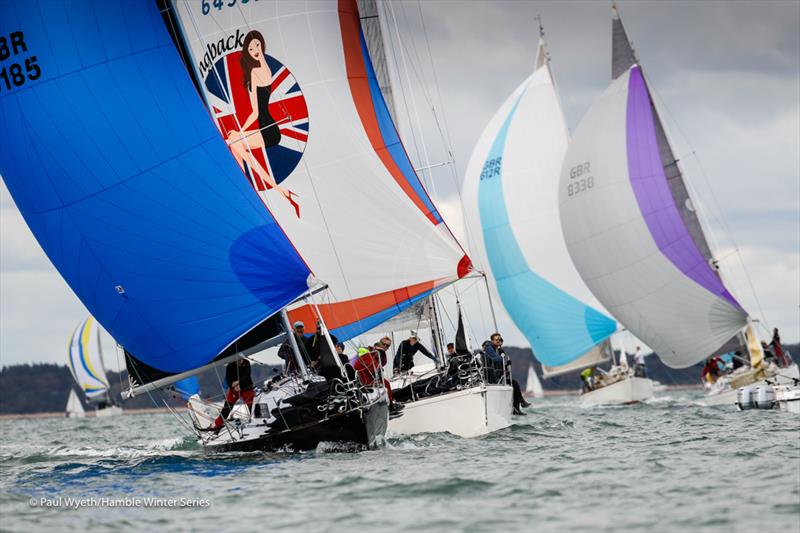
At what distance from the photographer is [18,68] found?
44.1ft

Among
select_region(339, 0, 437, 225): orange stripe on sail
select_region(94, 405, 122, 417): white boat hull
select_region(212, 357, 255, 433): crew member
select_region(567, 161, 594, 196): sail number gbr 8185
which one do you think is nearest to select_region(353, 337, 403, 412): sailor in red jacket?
select_region(212, 357, 255, 433): crew member

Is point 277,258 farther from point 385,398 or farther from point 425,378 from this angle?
point 425,378

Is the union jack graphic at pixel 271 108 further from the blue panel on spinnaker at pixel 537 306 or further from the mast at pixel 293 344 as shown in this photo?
the blue panel on spinnaker at pixel 537 306

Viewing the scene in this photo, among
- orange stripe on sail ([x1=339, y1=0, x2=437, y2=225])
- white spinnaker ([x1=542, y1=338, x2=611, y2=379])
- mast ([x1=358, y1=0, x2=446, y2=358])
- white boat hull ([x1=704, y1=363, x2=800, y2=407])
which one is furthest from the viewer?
white spinnaker ([x1=542, y1=338, x2=611, y2=379])

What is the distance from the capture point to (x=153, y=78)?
13.8m

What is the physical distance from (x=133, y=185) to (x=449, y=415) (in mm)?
5969

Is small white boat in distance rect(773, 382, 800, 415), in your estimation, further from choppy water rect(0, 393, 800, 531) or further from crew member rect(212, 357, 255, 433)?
crew member rect(212, 357, 255, 433)

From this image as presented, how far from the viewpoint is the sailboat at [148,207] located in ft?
44.0

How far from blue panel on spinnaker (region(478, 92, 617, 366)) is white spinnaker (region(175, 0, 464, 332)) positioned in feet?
43.4

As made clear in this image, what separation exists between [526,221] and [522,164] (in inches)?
73.3

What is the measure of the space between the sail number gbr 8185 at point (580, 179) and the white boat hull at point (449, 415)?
42.9 ft

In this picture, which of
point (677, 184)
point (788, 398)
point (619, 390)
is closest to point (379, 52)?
point (677, 184)

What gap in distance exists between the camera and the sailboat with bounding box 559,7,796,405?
26.2 meters

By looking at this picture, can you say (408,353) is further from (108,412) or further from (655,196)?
(108,412)
